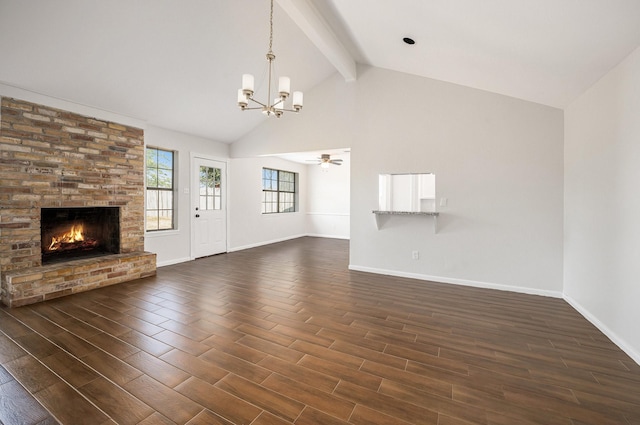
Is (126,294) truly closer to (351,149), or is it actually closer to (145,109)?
(145,109)

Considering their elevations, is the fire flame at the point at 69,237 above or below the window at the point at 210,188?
below

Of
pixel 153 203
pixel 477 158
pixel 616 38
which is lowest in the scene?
pixel 153 203

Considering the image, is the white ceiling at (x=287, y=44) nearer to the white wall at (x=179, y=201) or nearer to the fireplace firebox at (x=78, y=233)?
the white wall at (x=179, y=201)

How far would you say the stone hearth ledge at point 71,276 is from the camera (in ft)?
10.8

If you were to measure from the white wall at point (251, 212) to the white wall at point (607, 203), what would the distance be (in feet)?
20.1

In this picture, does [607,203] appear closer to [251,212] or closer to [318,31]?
[318,31]

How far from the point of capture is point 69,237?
4.37 m

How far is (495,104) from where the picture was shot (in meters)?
3.97

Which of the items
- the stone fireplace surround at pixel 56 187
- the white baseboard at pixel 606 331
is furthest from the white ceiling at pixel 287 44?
the white baseboard at pixel 606 331

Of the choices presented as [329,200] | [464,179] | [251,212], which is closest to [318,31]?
[464,179]

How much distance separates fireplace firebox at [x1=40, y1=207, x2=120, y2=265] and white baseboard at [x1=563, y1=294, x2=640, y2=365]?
6215mm

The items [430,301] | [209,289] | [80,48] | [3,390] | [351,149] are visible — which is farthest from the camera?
[351,149]

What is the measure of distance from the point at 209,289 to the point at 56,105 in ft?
10.3

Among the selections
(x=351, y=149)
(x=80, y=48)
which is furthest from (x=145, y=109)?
(x=351, y=149)
